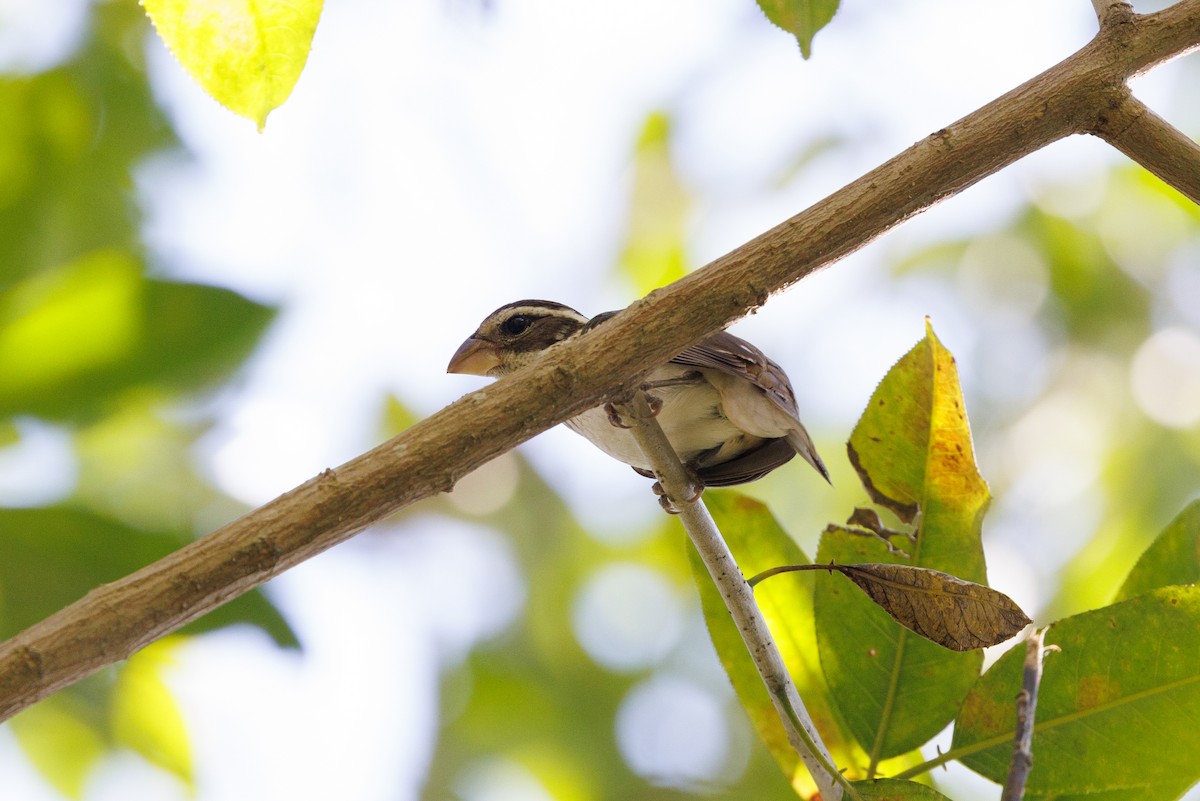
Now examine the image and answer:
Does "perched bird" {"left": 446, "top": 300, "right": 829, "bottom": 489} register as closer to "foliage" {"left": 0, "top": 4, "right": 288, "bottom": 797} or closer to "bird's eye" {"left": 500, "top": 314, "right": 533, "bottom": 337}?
"bird's eye" {"left": 500, "top": 314, "right": 533, "bottom": 337}

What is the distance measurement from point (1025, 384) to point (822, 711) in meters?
4.35

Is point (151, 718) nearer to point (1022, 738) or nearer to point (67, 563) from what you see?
point (67, 563)

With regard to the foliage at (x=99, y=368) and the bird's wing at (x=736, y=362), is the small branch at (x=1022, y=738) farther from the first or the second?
the foliage at (x=99, y=368)

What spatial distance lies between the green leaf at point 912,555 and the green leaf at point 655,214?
372 centimetres

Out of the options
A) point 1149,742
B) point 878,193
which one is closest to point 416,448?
point 878,193

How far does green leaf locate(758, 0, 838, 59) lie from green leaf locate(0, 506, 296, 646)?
2.28 m

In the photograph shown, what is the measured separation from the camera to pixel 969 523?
2.49m

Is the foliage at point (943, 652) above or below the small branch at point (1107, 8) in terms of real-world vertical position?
below

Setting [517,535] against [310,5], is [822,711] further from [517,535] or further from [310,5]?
[517,535]

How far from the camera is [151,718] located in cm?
459

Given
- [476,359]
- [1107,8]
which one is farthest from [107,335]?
[1107,8]

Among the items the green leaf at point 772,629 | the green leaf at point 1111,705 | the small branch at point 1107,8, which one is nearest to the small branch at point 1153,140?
the small branch at point 1107,8

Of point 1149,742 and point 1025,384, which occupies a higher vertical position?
point 1025,384

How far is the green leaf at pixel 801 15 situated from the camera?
7.34ft
